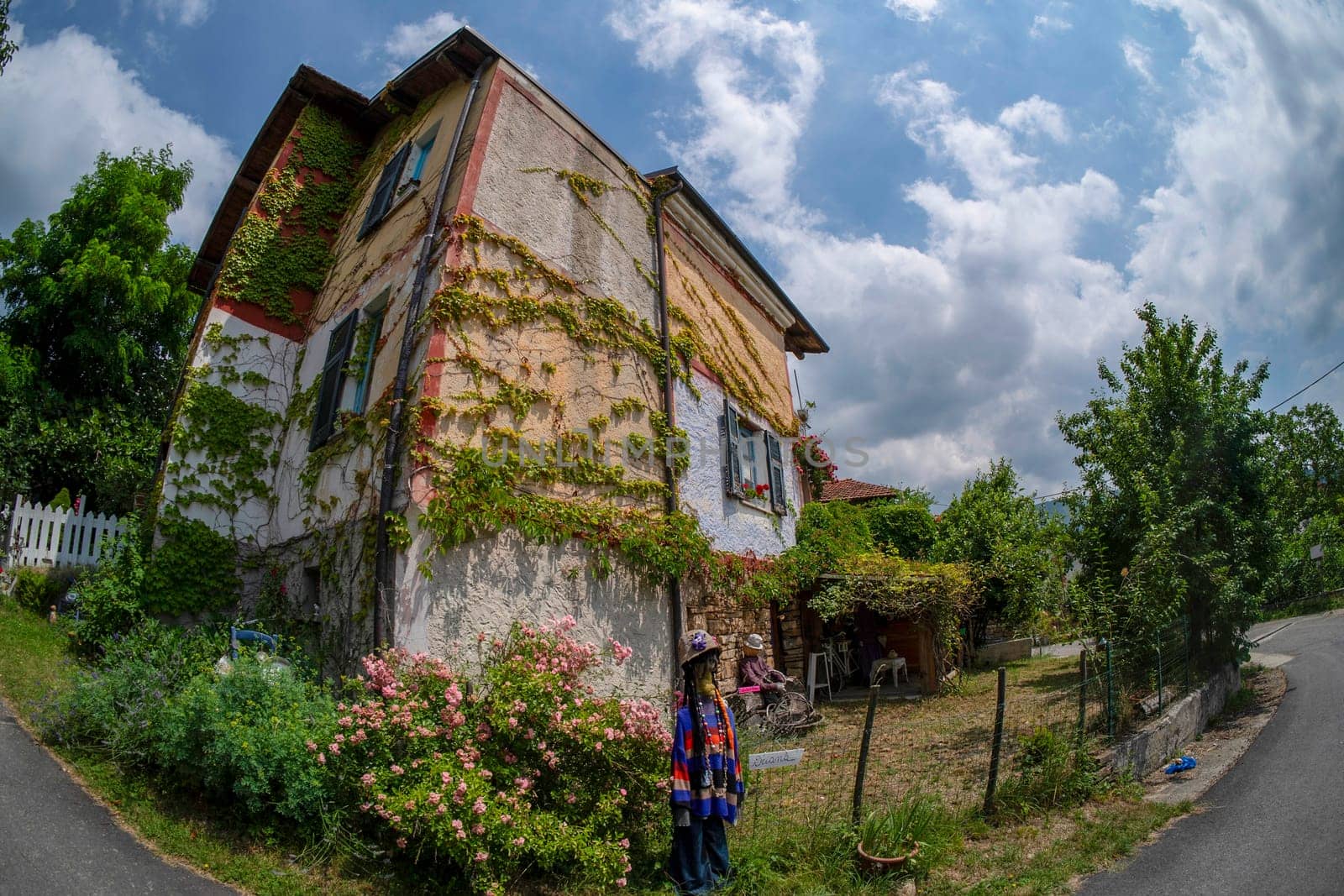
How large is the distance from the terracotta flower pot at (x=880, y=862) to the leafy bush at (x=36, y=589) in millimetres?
10266

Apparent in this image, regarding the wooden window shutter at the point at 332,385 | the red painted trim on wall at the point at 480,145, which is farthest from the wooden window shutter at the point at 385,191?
the red painted trim on wall at the point at 480,145

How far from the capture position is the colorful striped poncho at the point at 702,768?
4293 mm

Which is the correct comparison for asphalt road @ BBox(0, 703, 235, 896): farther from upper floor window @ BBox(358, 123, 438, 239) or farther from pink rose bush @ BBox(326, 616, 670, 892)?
upper floor window @ BBox(358, 123, 438, 239)

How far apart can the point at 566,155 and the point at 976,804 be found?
27.4ft

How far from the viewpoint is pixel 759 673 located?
29.8 ft

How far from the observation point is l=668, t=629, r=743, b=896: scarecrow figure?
429 cm

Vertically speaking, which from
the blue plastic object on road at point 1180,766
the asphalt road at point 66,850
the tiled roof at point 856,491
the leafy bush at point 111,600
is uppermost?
the tiled roof at point 856,491

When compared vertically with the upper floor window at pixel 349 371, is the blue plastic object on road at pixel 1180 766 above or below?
below

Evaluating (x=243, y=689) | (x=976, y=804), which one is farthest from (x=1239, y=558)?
(x=243, y=689)

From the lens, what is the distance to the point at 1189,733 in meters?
8.16

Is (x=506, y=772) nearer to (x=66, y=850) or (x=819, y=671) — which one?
(x=66, y=850)

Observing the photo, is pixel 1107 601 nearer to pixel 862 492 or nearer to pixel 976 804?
pixel 976 804

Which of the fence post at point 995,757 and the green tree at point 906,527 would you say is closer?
the fence post at point 995,757

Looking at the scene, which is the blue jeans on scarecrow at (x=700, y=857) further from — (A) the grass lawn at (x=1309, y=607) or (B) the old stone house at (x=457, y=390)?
(A) the grass lawn at (x=1309, y=607)
